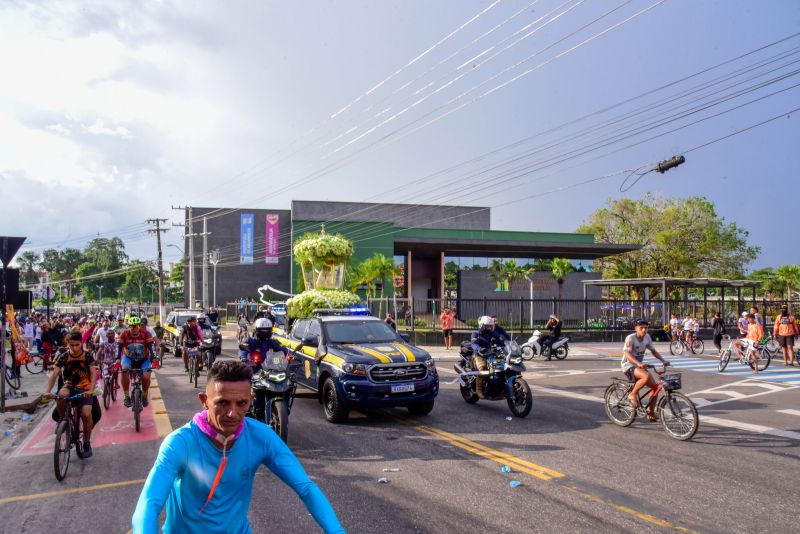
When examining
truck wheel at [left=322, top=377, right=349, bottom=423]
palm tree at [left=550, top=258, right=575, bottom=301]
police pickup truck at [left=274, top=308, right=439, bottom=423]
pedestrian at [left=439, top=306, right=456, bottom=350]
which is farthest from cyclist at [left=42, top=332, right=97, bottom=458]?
palm tree at [left=550, top=258, right=575, bottom=301]

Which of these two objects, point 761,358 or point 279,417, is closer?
point 279,417

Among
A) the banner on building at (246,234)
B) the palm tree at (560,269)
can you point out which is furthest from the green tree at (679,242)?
the banner on building at (246,234)

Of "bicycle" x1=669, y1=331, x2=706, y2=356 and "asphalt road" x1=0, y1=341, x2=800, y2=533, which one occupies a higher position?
"asphalt road" x1=0, y1=341, x2=800, y2=533

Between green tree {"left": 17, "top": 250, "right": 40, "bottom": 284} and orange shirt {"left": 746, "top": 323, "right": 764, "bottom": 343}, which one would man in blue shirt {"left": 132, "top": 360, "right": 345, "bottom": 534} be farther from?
green tree {"left": 17, "top": 250, "right": 40, "bottom": 284}

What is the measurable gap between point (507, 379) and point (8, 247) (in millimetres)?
10397

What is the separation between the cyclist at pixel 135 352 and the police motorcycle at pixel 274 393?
2500 mm

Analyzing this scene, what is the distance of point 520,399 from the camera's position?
1134 cm

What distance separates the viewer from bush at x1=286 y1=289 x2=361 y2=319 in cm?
2595

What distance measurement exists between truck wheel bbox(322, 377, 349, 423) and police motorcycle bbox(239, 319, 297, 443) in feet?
4.25

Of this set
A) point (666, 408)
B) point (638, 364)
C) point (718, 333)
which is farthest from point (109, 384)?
point (718, 333)

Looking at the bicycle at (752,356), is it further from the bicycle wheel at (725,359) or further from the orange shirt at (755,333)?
the orange shirt at (755,333)

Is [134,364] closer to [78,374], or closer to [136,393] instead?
[136,393]

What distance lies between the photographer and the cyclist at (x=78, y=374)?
7.99 meters

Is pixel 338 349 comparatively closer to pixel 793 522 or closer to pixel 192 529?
pixel 793 522
